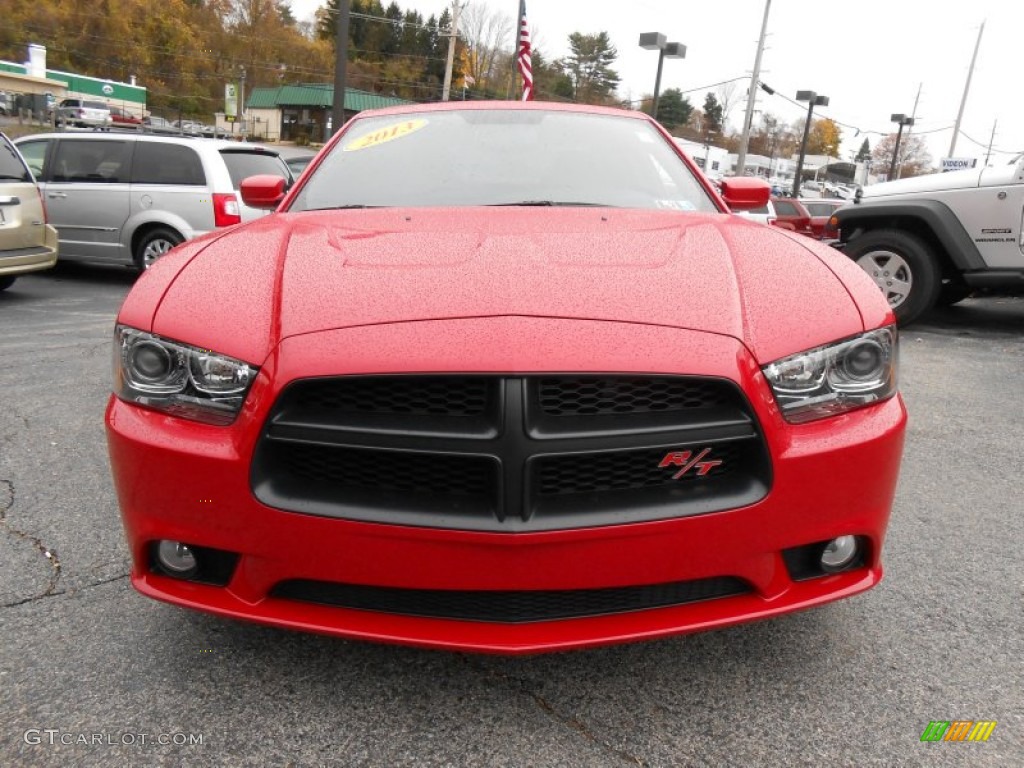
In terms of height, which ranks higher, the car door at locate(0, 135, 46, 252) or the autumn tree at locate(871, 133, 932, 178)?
the autumn tree at locate(871, 133, 932, 178)

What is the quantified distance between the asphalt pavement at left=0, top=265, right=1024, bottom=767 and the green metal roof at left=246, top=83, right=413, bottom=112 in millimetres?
58983

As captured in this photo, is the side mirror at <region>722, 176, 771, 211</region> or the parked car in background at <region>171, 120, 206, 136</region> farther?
the parked car in background at <region>171, 120, 206, 136</region>

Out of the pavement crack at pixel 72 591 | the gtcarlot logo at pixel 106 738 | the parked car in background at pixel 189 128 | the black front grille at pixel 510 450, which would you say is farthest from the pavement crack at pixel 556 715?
the parked car in background at pixel 189 128

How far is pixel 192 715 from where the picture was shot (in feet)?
5.77

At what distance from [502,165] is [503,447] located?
1710 mm

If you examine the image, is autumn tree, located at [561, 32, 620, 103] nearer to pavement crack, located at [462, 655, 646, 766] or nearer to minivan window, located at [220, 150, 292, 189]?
minivan window, located at [220, 150, 292, 189]

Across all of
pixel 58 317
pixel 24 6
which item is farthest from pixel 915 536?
pixel 24 6

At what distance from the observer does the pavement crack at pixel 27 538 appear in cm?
231

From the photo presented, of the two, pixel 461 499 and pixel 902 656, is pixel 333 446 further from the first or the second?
pixel 902 656

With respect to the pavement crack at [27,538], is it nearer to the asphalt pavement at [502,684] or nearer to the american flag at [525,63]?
the asphalt pavement at [502,684]

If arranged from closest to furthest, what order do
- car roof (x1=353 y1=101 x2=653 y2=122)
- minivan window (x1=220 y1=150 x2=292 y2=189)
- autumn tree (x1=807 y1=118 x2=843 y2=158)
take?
car roof (x1=353 y1=101 x2=653 y2=122) < minivan window (x1=220 y1=150 x2=292 y2=189) < autumn tree (x1=807 y1=118 x2=843 y2=158)

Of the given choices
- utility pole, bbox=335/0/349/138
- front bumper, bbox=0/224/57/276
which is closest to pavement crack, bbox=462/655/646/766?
front bumper, bbox=0/224/57/276

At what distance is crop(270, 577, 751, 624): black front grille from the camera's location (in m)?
1.66

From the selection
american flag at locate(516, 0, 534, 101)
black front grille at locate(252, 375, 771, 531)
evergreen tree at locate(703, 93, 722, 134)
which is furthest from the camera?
evergreen tree at locate(703, 93, 722, 134)
